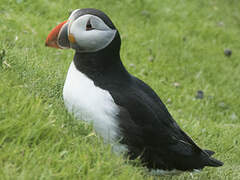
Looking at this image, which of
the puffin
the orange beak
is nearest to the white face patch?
the puffin

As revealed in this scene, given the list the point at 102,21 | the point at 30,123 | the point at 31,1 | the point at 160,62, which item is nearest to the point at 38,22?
Result: the point at 31,1

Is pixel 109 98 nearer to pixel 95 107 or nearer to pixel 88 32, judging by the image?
pixel 95 107

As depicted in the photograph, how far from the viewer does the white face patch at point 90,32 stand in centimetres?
318

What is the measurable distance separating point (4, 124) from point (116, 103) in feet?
2.92

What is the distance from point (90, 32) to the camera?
10.5ft

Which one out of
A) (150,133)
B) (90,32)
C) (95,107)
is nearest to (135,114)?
(150,133)

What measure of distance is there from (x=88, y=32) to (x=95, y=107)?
614mm

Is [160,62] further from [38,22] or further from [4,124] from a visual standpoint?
[4,124]

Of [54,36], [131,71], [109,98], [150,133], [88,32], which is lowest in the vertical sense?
[131,71]

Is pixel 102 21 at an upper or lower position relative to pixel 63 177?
upper

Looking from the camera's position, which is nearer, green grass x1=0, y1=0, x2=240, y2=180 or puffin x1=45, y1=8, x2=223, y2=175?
green grass x1=0, y1=0, x2=240, y2=180

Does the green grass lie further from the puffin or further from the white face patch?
the white face patch

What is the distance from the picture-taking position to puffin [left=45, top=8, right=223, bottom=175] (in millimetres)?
3156

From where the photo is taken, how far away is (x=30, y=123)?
282 centimetres
